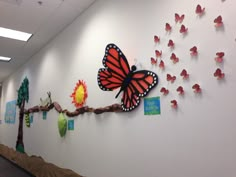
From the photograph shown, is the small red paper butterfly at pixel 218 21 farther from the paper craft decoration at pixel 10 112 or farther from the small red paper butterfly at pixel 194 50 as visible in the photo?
the paper craft decoration at pixel 10 112

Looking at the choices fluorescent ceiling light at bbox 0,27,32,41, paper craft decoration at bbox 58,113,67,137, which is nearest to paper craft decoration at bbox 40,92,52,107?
paper craft decoration at bbox 58,113,67,137

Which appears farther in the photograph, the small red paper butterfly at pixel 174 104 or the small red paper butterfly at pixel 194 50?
the small red paper butterfly at pixel 174 104

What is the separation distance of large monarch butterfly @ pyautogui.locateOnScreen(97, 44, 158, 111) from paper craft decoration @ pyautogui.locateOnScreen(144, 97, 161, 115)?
0.08 meters

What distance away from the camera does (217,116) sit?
1.47m

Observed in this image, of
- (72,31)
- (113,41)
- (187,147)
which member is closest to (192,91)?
(187,147)

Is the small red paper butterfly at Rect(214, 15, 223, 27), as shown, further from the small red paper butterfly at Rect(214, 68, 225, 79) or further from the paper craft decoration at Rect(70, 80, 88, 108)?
the paper craft decoration at Rect(70, 80, 88, 108)

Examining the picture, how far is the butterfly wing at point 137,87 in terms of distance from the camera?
6.58 ft

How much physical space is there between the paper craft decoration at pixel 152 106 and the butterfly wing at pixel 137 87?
79mm

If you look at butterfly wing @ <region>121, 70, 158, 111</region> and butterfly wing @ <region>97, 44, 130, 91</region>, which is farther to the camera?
butterfly wing @ <region>97, 44, 130, 91</region>

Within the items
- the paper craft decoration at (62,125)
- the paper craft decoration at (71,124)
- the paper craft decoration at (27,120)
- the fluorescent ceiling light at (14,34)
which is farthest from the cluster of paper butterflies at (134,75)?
the paper craft decoration at (27,120)

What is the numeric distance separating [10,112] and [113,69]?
538 centimetres

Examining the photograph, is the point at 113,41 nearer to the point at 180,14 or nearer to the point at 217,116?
the point at 180,14

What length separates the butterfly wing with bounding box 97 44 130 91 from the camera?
234cm

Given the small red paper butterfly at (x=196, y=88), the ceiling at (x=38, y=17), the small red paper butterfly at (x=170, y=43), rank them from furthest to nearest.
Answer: the ceiling at (x=38, y=17)
the small red paper butterfly at (x=170, y=43)
the small red paper butterfly at (x=196, y=88)
